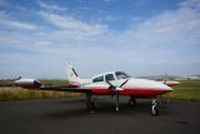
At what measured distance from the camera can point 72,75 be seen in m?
24.0

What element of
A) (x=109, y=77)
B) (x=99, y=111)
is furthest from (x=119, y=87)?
(x=99, y=111)

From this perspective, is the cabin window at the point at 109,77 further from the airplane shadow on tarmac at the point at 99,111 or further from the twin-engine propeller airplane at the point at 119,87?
the airplane shadow on tarmac at the point at 99,111

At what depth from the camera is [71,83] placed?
950 inches

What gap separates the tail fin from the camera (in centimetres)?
2332

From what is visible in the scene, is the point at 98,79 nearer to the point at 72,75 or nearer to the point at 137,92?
the point at 137,92

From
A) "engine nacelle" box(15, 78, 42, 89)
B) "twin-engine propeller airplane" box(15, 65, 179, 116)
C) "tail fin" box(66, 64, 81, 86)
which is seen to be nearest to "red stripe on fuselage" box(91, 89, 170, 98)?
"twin-engine propeller airplane" box(15, 65, 179, 116)

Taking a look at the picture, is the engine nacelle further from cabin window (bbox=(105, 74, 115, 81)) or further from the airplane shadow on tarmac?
cabin window (bbox=(105, 74, 115, 81))

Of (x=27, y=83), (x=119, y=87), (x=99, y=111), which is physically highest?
(x=27, y=83)

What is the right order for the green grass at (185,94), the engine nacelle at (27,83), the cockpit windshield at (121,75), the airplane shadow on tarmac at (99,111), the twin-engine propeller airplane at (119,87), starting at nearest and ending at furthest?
the engine nacelle at (27,83) < the twin-engine propeller airplane at (119,87) < the airplane shadow on tarmac at (99,111) < the cockpit windshield at (121,75) < the green grass at (185,94)

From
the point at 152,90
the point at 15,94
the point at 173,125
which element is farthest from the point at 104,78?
the point at 15,94

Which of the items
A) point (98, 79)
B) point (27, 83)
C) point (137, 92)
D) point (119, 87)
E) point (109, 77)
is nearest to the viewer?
point (27, 83)

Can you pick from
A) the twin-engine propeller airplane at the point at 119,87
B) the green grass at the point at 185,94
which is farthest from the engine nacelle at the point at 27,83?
the green grass at the point at 185,94

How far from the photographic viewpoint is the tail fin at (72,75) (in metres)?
23.3

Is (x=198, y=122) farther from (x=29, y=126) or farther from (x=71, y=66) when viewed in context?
(x=71, y=66)
